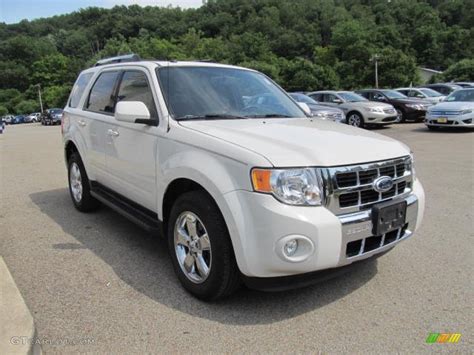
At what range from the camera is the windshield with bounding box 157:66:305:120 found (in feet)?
12.4

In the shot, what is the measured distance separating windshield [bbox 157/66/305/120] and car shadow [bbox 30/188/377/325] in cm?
142

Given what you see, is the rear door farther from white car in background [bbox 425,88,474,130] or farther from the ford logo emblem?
white car in background [bbox 425,88,474,130]

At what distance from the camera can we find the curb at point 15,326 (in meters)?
2.51

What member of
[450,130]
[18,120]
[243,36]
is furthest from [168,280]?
[243,36]

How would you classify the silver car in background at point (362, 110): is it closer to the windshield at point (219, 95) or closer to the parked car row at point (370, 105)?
the parked car row at point (370, 105)

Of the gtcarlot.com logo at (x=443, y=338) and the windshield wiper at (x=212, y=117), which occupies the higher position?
the windshield wiper at (x=212, y=117)

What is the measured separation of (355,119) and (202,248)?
1487cm

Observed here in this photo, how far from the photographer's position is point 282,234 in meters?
2.71

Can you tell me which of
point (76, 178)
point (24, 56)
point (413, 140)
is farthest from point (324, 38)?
point (76, 178)

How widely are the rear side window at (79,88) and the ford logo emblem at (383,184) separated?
4083 mm

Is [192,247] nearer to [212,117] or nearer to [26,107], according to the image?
[212,117]

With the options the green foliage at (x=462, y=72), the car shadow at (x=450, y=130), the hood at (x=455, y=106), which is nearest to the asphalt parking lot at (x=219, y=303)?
the hood at (x=455, y=106)

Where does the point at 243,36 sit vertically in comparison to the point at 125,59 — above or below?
above

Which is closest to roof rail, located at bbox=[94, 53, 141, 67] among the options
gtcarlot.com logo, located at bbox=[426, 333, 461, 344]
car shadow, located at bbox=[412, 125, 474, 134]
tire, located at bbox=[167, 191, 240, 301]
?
tire, located at bbox=[167, 191, 240, 301]
